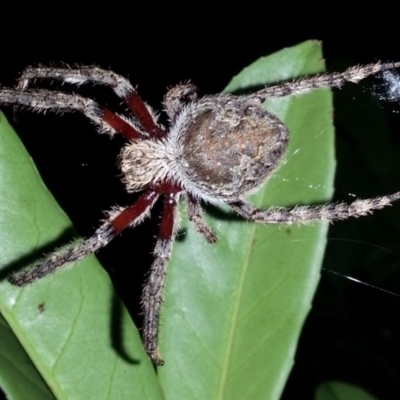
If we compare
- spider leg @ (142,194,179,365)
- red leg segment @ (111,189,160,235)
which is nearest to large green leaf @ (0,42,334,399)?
spider leg @ (142,194,179,365)

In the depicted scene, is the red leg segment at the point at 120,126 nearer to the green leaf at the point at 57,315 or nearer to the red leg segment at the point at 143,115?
the red leg segment at the point at 143,115

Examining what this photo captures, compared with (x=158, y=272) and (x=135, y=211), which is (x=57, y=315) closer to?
(x=158, y=272)

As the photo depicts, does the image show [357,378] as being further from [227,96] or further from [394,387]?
[227,96]

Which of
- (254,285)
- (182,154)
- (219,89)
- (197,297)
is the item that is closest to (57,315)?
(197,297)

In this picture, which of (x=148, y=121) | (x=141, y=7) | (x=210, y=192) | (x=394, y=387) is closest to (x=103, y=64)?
(x=141, y=7)

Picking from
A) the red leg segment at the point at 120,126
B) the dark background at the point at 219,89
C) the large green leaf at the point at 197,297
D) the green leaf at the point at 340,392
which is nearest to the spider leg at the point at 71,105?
the red leg segment at the point at 120,126

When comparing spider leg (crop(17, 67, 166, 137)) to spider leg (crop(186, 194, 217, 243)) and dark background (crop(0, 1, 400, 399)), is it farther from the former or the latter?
spider leg (crop(186, 194, 217, 243))
